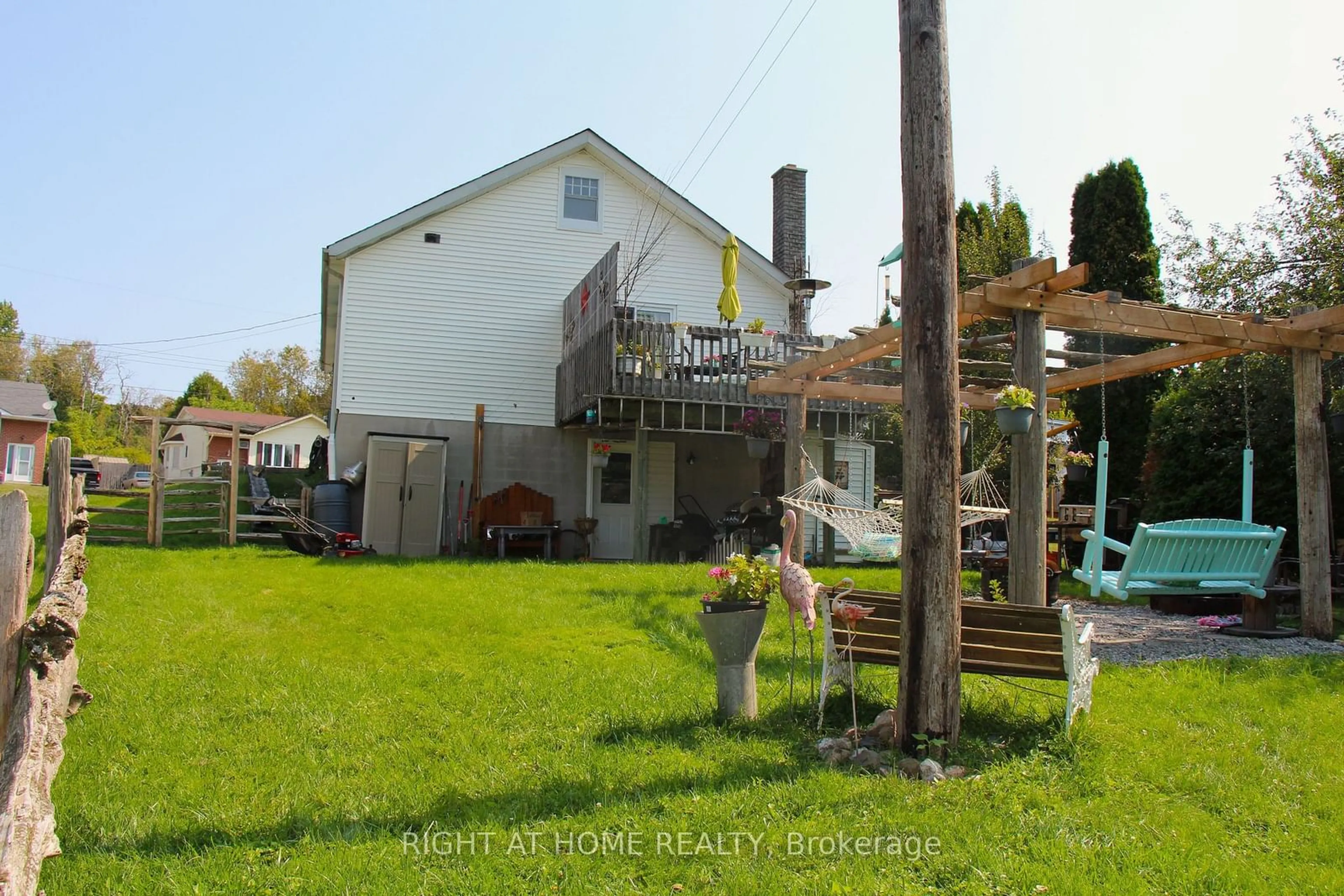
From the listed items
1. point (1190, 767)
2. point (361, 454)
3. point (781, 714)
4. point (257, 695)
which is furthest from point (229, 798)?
point (361, 454)

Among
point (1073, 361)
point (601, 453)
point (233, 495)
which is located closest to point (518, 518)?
point (601, 453)

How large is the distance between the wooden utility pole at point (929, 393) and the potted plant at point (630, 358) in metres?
8.93

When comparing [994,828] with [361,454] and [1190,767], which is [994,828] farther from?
[361,454]

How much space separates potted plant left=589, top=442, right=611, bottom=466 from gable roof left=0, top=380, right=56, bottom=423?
93.4ft

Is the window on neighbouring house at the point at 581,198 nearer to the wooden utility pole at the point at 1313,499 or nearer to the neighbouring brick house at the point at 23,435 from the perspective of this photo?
the wooden utility pole at the point at 1313,499

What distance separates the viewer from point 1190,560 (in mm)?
7492

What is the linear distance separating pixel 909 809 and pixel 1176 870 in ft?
3.13

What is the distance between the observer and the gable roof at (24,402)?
34.6 meters

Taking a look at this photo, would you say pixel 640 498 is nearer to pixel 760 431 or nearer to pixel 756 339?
pixel 760 431

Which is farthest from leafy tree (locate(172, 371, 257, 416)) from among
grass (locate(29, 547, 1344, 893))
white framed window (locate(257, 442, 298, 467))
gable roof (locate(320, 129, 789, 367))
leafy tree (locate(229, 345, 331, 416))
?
grass (locate(29, 547, 1344, 893))

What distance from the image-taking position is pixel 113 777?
4.27m

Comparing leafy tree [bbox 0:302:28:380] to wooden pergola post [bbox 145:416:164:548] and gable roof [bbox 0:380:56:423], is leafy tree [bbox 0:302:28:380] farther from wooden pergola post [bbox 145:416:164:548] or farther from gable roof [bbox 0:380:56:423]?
wooden pergola post [bbox 145:416:164:548]

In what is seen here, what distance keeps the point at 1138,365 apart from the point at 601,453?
8.95m

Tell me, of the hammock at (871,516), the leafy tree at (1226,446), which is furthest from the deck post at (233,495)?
the leafy tree at (1226,446)
